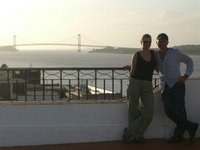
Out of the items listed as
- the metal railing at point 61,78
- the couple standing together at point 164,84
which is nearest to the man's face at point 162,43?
the couple standing together at point 164,84

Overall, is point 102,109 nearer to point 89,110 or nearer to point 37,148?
point 89,110

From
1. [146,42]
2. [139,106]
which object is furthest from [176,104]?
[146,42]

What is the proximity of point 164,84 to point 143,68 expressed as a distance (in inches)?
16.6

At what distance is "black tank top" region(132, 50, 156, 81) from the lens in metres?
6.83

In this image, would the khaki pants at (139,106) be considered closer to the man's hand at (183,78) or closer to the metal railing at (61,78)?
the man's hand at (183,78)

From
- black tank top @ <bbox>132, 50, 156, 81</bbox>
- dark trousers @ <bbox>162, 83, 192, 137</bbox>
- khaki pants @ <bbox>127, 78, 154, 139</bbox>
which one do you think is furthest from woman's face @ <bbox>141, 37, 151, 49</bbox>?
dark trousers @ <bbox>162, 83, 192, 137</bbox>

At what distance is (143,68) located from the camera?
6855 millimetres

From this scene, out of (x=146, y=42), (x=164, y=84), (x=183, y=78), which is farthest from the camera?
(x=164, y=84)

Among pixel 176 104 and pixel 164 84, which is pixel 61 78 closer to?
pixel 164 84

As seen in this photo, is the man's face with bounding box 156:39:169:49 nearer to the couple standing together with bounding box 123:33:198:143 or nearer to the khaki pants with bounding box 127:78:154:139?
the couple standing together with bounding box 123:33:198:143

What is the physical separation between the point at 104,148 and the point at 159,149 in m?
0.76

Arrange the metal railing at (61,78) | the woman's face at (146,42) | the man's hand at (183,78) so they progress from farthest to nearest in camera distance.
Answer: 1. the metal railing at (61,78)
2. the man's hand at (183,78)
3. the woman's face at (146,42)

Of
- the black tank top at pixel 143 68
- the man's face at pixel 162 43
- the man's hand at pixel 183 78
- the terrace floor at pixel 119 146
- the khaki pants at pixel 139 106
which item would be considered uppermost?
the man's face at pixel 162 43

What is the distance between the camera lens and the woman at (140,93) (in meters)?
6.85
